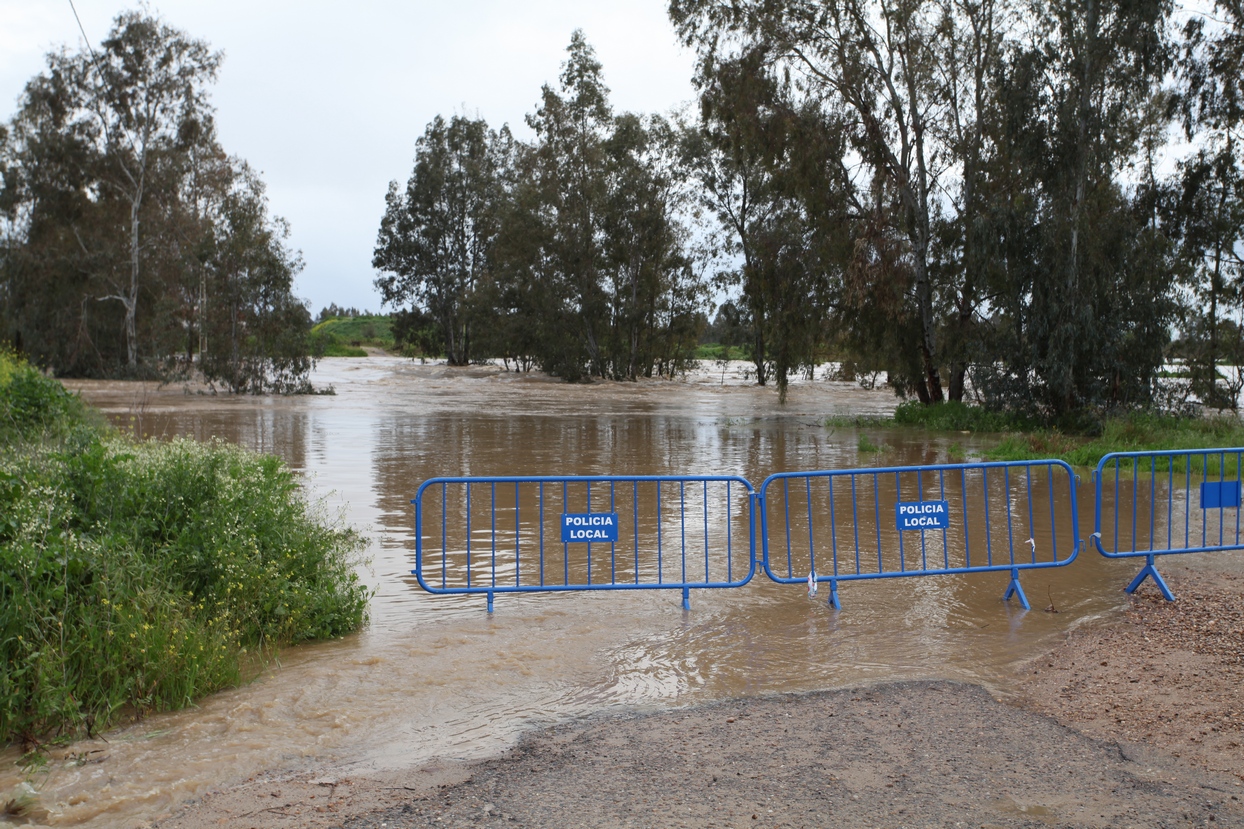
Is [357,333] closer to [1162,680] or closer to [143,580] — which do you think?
[143,580]

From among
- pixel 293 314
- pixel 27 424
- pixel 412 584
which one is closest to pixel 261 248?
pixel 293 314

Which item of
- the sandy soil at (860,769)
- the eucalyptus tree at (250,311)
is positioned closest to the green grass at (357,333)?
the eucalyptus tree at (250,311)

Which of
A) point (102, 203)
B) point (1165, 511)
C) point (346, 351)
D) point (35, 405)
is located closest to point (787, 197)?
point (1165, 511)

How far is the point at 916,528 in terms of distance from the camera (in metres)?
7.62

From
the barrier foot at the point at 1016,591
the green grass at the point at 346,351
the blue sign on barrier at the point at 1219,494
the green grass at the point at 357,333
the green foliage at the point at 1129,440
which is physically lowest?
the barrier foot at the point at 1016,591

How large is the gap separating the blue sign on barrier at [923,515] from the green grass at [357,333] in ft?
286

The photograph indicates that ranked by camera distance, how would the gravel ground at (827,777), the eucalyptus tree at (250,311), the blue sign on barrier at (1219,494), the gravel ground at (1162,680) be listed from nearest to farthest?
1. the gravel ground at (827,777)
2. the gravel ground at (1162,680)
3. the blue sign on barrier at (1219,494)
4. the eucalyptus tree at (250,311)

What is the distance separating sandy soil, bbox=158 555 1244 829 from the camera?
13.1 ft

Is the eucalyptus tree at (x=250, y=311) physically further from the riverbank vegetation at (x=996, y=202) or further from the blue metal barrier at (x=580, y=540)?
the blue metal barrier at (x=580, y=540)

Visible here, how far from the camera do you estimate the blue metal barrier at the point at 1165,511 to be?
7914 millimetres

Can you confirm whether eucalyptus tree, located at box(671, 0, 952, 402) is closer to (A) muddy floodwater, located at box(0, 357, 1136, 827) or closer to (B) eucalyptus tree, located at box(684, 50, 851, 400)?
(B) eucalyptus tree, located at box(684, 50, 851, 400)

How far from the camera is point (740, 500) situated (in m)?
12.7

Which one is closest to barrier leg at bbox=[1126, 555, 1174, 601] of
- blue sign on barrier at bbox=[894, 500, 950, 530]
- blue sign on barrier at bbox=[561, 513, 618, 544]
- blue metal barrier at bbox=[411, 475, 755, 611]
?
blue sign on barrier at bbox=[894, 500, 950, 530]

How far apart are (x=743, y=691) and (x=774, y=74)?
23.0 meters
